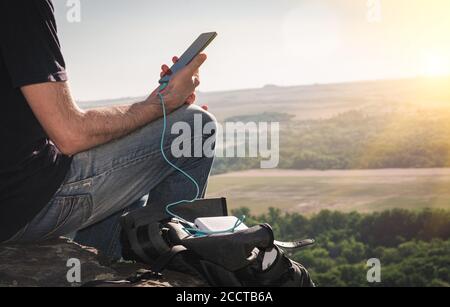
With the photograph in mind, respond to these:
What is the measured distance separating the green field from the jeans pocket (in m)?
86.4

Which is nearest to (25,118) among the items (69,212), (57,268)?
(69,212)

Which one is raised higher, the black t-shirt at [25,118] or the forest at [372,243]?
the black t-shirt at [25,118]

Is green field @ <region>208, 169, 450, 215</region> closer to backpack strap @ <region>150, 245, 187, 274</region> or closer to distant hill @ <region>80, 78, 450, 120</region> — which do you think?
distant hill @ <region>80, 78, 450, 120</region>

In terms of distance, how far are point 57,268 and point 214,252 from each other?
2.49 feet

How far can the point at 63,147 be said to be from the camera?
257 centimetres

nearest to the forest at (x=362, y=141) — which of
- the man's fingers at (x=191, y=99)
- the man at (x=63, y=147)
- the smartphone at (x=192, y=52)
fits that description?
the smartphone at (x=192, y=52)

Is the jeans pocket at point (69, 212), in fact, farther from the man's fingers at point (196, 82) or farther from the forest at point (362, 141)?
the forest at point (362, 141)

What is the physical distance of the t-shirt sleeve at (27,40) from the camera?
229 cm

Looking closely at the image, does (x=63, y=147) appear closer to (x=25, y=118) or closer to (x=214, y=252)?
(x=25, y=118)

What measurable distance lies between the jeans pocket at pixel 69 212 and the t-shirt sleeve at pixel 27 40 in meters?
0.60
